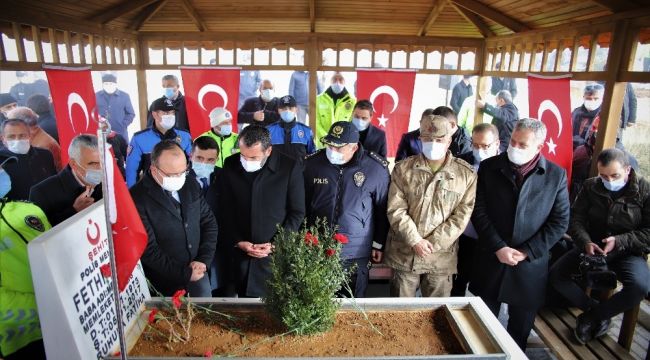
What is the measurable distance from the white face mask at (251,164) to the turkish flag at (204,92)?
2.93m

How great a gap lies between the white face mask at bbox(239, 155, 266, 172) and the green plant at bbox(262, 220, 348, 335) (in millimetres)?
1011

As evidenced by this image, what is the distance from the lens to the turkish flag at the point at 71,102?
4.05 meters

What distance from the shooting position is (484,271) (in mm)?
2928

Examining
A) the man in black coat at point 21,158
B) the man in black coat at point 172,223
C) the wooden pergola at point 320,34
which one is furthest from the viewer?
the wooden pergola at point 320,34

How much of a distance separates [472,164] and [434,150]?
98cm

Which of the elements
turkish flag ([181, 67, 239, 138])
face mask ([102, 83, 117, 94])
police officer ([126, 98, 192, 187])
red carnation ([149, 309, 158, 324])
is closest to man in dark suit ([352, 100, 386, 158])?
police officer ([126, 98, 192, 187])

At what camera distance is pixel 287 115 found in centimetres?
494

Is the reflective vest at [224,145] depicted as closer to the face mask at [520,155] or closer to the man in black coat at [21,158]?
the man in black coat at [21,158]

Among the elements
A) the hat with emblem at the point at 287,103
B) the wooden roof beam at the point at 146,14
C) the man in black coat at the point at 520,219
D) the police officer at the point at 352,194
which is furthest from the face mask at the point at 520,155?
the wooden roof beam at the point at 146,14

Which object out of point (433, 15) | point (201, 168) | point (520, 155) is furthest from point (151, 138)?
point (433, 15)

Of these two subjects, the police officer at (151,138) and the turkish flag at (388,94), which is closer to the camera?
the police officer at (151,138)

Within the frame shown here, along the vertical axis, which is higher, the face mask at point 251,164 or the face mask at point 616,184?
the face mask at point 251,164

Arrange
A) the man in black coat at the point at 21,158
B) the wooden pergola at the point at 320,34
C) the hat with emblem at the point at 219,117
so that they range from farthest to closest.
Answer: the hat with emblem at the point at 219,117 < the wooden pergola at the point at 320,34 < the man in black coat at the point at 21,158

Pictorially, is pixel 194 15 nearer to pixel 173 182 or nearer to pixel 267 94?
pixel 267 94
